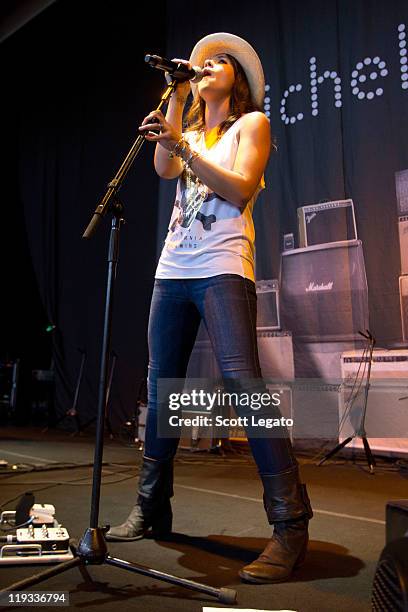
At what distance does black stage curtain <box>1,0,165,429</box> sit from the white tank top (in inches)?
152

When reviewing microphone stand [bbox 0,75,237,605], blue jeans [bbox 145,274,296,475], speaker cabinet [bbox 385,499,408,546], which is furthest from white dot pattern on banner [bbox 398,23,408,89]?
speaker cabinet [bbox 385,499,408,546]

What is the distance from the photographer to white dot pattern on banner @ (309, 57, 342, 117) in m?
4.16

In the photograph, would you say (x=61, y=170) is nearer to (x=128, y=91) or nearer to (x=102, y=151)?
(x=102, y=151)

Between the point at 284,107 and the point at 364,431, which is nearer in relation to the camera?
the point at 364,431

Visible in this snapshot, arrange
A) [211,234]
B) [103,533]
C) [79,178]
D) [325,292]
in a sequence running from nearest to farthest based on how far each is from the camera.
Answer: [103,533] < [211,234] < [325,292] < [79,178]

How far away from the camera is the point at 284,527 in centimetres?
134

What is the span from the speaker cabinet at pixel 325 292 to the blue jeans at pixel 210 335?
8.22 ft

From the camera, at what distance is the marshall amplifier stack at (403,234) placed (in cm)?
370

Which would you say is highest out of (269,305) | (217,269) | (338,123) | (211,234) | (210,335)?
(338,123)

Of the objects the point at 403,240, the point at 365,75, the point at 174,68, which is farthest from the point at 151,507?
the point at 365,75

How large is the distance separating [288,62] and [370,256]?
1.75m

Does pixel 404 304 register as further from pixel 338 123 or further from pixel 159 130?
pixel 159 130

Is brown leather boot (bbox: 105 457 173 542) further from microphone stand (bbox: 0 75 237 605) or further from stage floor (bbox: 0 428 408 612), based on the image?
microphone stand (bbox: 0 75 237 605)

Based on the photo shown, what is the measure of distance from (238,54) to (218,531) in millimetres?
1467
